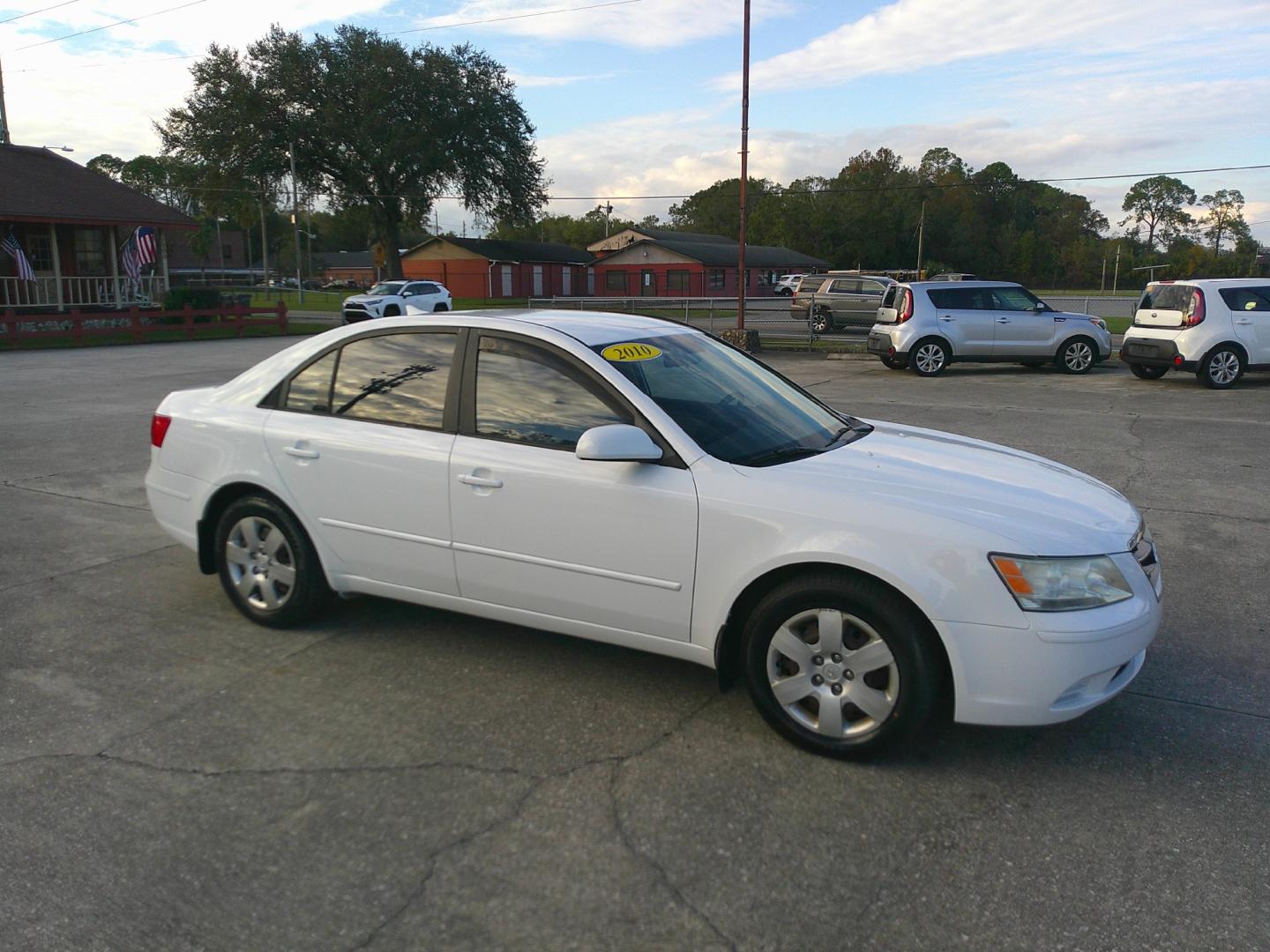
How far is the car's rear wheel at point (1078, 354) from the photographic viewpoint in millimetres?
18062

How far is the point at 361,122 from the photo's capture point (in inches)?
1983

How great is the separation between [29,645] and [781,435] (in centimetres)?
365

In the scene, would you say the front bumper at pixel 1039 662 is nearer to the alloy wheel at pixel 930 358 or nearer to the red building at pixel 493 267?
the alloy wheel at pixel 930 358

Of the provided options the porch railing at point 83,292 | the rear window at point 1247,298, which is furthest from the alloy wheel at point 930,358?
the porch railing at point 83,292

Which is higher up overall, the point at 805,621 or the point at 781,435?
the point at 781,435

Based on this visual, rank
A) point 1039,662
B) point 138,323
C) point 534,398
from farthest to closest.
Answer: point 138,323 → point 534,398 → point 1039,662

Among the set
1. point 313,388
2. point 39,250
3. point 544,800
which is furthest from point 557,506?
point 39,250

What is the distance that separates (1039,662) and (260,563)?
11.6 feet

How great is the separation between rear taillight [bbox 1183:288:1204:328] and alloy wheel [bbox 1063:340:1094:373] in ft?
9.08

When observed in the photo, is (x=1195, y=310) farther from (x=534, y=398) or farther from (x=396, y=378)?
(x=396, y=378)

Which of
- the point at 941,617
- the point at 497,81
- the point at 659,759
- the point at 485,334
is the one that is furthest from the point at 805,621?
the point at 497,81

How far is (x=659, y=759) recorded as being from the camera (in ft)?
11.5

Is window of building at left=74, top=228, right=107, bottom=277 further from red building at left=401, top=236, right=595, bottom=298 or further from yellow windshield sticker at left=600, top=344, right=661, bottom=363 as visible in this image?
yellow windshield sticker at left=600, top=344, right=661, bottom=363

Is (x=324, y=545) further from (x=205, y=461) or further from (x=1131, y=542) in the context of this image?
(x=1131, y=542)
